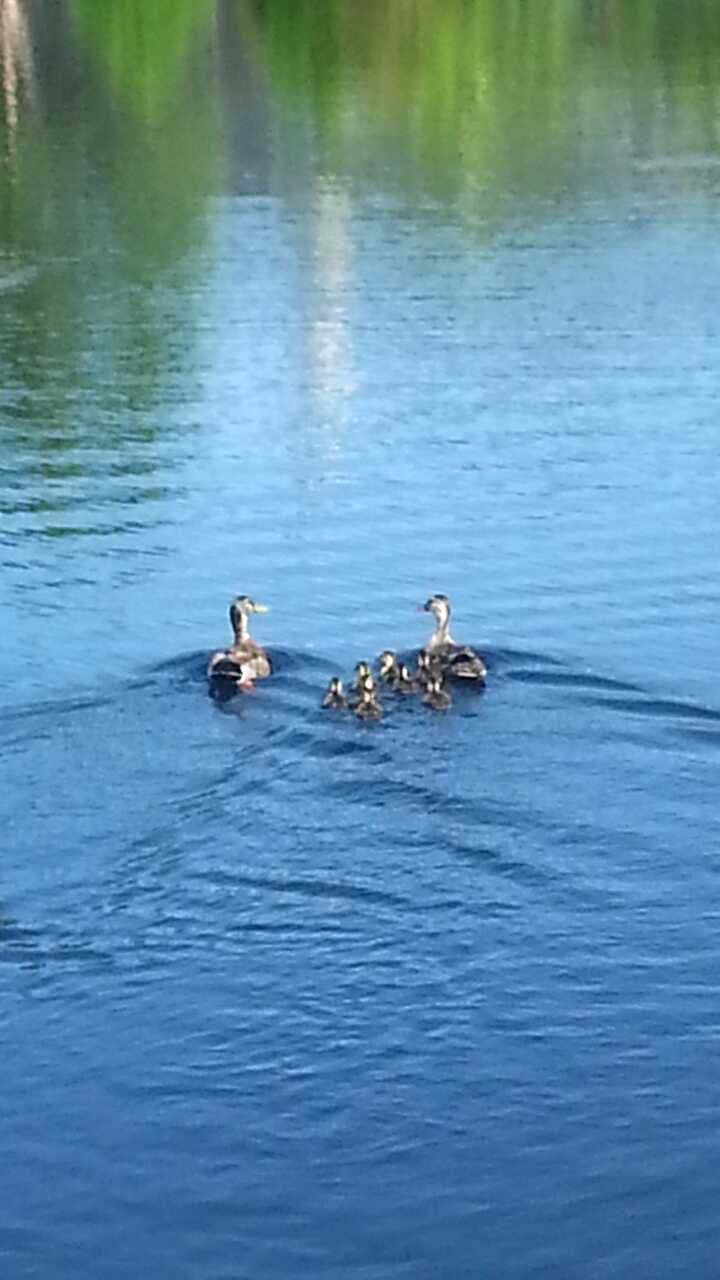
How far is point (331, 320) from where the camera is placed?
35531mm

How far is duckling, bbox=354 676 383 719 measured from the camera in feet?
65.1

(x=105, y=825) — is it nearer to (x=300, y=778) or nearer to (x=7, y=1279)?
(x=300, y=778)

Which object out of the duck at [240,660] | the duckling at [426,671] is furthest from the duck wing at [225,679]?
the duckling at [426,671]

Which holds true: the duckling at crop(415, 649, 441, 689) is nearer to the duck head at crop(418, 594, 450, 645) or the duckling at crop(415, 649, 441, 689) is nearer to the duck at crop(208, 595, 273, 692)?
the duck head at crop(418, 594, 450, 645)

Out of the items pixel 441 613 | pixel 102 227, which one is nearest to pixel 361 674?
pixel 441 613

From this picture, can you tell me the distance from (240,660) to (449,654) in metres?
1.64

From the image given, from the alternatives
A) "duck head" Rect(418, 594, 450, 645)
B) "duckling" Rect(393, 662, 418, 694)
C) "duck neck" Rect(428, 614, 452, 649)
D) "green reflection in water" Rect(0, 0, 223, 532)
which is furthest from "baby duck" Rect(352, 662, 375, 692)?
"green reflection in water" Rect(0, 0, 223, 532)

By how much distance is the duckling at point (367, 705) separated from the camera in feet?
65.1

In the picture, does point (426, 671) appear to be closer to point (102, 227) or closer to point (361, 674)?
point (361, 674)

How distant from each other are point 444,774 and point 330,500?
345 inches

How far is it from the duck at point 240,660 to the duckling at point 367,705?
1.17 m

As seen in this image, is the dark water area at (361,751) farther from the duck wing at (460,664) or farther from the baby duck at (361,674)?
the baby duck at (361,674)

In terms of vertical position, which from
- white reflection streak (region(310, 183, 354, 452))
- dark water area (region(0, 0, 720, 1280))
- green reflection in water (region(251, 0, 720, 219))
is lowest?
dark water area (region(0, 0, 720, 1280))

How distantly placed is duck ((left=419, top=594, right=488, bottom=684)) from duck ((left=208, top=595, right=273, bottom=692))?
133cm
